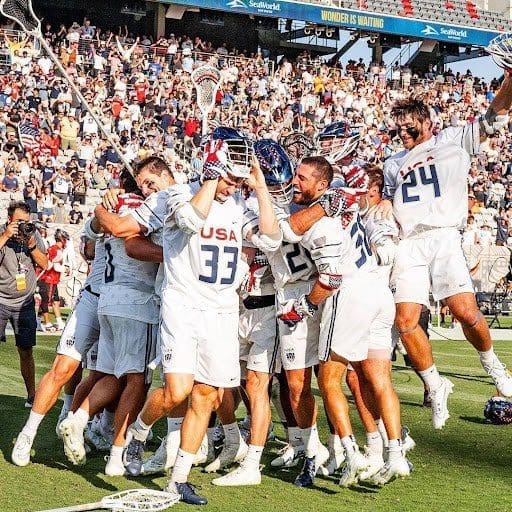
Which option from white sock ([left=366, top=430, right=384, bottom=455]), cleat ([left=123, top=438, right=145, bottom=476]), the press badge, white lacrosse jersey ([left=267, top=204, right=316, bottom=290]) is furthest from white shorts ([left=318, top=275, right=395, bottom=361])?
the press badge

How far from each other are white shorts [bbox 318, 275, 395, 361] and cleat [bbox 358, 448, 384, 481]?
59 cm

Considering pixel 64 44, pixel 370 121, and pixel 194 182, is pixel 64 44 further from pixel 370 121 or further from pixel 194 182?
pixel 194 182

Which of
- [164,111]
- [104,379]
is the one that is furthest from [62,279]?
[104,379]

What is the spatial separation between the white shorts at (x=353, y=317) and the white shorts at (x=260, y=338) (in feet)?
1.26

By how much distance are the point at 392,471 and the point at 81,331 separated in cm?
219

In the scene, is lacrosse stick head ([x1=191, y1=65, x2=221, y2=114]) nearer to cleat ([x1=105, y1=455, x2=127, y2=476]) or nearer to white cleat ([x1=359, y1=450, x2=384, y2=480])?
cleat ([x1=105, y1=455, x2=127, y2=476])

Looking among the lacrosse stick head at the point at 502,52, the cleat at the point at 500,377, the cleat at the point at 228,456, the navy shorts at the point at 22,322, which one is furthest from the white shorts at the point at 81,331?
the lacrosse stick head at the point at 502,52

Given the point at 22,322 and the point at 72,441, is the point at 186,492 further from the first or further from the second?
the point at 22,322

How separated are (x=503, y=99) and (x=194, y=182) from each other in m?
2.27

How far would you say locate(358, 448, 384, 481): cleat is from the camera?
18.7ft

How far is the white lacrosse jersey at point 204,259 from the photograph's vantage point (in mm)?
5480

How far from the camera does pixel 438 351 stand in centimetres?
1391

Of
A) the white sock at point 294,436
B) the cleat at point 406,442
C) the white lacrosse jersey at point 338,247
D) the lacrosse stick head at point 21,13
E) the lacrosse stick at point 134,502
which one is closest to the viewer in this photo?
the lacrosse stick at point 134,502

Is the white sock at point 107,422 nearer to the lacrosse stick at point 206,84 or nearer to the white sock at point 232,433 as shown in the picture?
the white sock at point 232,433
